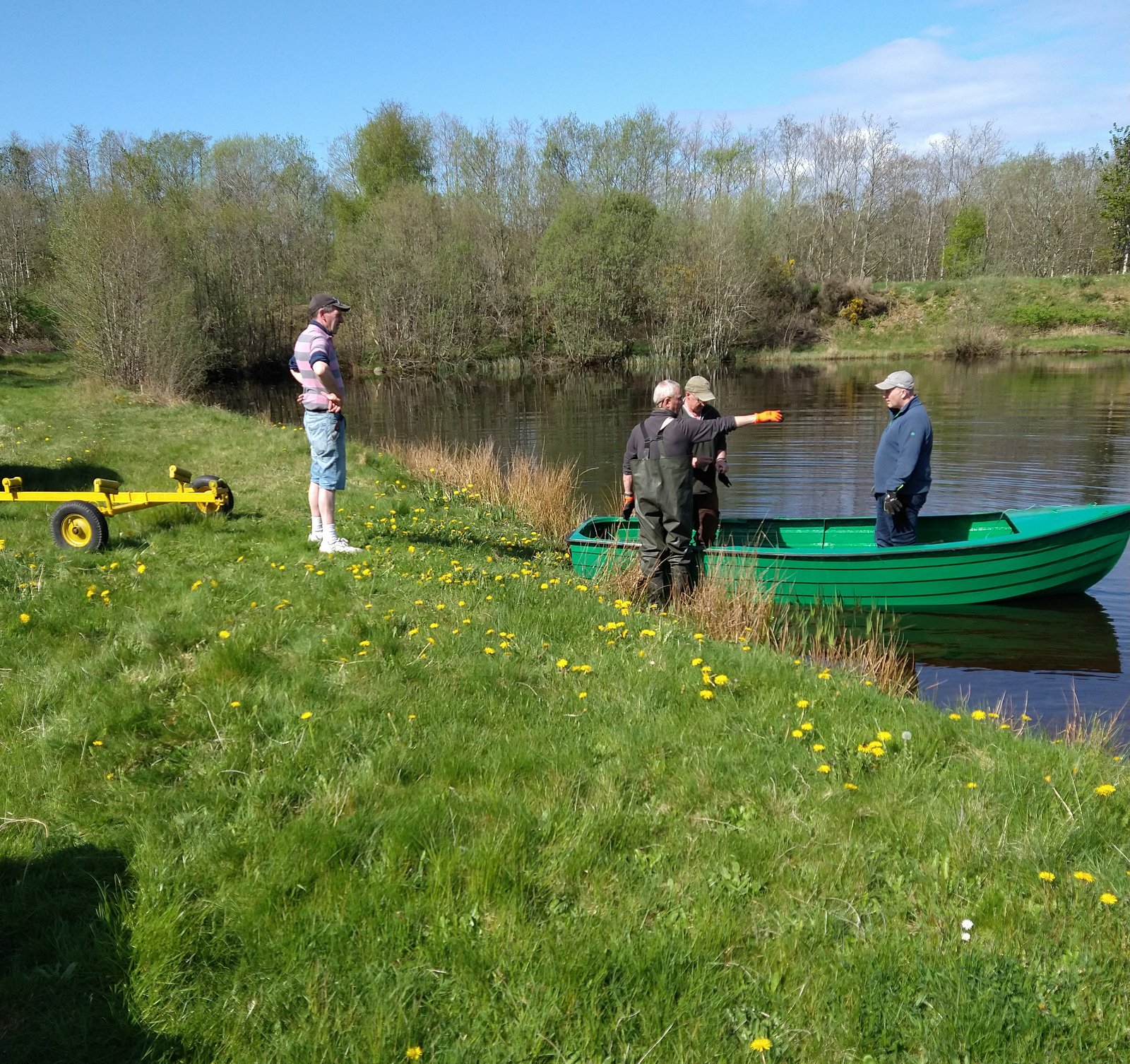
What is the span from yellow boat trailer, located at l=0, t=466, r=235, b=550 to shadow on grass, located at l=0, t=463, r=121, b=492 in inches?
77.5

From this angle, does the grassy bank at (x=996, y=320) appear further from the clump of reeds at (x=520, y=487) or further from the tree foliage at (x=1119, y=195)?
the clump of reeds at (x=520, y=487)

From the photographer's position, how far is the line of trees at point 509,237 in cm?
4100

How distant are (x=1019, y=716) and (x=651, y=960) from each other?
4.70 metres

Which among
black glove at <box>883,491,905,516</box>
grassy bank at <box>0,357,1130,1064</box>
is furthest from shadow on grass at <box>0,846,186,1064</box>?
black glove at <box>883,491,905,516</box>

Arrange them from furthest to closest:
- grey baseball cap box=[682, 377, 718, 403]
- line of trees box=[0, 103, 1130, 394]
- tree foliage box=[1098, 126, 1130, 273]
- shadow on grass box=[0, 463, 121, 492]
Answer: tree foliage box=[1098, 126, 1130, 273] → line of trees box=[0, 103, 1130, 394] → shadow on grass box=[0, 463, 121, 492] → grey baseball cap box=[682, 377, 718, 403]

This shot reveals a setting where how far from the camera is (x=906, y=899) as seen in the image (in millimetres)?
2900

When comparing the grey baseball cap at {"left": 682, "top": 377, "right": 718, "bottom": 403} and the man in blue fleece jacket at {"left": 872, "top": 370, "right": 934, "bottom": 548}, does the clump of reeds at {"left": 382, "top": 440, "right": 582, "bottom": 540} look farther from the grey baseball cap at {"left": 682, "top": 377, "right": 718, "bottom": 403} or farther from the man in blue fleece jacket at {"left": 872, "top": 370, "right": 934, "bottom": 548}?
the man in blue fleece jacket at {"left": 872, "top": 370, "right": 934, "bottom": 548}

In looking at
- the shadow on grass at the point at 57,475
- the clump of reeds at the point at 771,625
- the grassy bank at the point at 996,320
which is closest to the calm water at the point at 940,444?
the clump of reeds at the point at 771,625

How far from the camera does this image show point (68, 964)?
255 centimetres

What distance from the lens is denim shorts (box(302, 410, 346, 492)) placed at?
6.82m

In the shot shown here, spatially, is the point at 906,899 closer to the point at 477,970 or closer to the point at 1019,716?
the point at 477,970

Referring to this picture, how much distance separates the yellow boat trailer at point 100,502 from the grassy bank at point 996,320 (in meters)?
43.1

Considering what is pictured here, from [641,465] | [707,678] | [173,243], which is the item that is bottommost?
[707,678]

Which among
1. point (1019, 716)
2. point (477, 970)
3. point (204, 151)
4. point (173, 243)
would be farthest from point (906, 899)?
point (204, 151)
